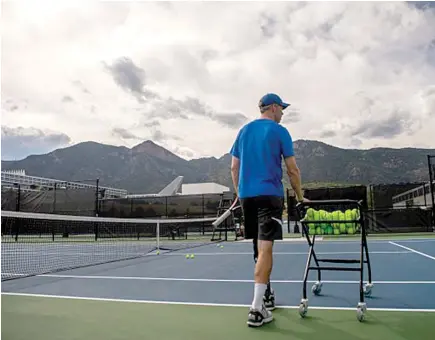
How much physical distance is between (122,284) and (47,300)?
1.00m

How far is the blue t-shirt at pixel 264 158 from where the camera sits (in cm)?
298

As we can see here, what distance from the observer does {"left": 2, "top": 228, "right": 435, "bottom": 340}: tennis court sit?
8.39 ft

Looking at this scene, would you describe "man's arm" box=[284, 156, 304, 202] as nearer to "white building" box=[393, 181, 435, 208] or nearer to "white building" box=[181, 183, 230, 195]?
"white building" box=[393, 181, 435, 208]

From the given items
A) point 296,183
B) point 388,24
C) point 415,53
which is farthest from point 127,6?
point 415,53

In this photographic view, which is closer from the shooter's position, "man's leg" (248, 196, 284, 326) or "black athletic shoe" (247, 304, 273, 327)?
"black athletic shoe" (247, 304, 273, 327)

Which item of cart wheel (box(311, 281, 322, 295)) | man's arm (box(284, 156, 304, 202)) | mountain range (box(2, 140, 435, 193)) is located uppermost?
mountain range (box(2, 140, 435, 193))

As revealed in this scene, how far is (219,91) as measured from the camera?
10023mm

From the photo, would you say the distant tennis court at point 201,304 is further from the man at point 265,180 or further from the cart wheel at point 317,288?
the man at point 265,180

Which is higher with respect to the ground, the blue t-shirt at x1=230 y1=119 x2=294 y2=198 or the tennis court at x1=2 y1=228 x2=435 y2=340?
the blue t-shirt at x1=230 y1=119 x2=294 y2=198

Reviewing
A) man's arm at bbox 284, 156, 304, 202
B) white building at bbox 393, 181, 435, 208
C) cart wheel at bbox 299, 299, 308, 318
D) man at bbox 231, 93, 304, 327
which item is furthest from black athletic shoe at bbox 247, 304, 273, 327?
white building at bbox 393, 181, 435, 208

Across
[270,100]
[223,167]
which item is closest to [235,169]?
[270,100]

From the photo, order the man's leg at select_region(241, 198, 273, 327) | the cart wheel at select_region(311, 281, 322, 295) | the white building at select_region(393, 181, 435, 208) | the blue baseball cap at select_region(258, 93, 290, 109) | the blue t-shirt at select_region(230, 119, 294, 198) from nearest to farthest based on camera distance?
the man's leg at select_region(241, 198, 273, 327)
the blue t-shirt at select_region(230, 119, 294, 198)
the blue baseball cap at select_region(258, 93, 290, 109)
the cart wheel at select_region(311, 281, 322, 295)
the white building at select_region(393, 181, 435, 208)

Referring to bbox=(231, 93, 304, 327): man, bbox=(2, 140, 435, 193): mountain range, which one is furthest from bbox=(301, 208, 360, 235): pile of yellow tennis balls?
bbox=(2, 140, 435, 193): mountain range

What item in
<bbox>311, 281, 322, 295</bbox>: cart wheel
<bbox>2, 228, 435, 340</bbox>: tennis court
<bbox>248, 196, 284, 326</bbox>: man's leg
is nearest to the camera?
<bbox>2, 228, 435, 340</bbox>: tennis court
